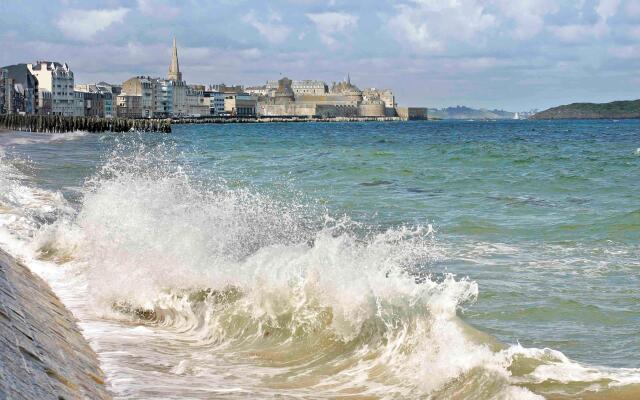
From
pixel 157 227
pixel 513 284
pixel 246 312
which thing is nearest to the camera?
pixel 246 312

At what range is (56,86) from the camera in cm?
15400

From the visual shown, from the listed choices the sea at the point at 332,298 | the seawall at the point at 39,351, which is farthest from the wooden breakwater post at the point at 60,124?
the seawall at the point at 39,351

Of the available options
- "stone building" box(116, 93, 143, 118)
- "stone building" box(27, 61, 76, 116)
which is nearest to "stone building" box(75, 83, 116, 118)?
"stone building" box(116, 93, 143, 118)

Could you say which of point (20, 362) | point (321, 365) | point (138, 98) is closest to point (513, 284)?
point (321, 365)

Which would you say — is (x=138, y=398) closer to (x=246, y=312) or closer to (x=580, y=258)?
(x=246, y=312)

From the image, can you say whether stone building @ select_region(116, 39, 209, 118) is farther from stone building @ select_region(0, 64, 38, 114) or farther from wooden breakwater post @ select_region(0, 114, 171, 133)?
wooden breakwater post @ select_region(0, 114, 171, 133)

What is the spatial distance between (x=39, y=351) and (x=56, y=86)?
157 meters

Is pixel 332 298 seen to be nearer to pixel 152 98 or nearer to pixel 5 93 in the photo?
pixel 5 93

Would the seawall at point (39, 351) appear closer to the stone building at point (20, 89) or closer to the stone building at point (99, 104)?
the stone building at point (20, 89)

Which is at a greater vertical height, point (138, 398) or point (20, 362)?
point (20, 362)

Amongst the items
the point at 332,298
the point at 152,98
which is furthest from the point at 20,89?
the point at 332,298

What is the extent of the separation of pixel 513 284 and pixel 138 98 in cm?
17556

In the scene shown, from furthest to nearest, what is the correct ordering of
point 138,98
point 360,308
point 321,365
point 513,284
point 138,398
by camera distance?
point 138,98 → point 513,284 → point 360,308 → point 321,365 → point 138,398

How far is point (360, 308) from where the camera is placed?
307 inches
